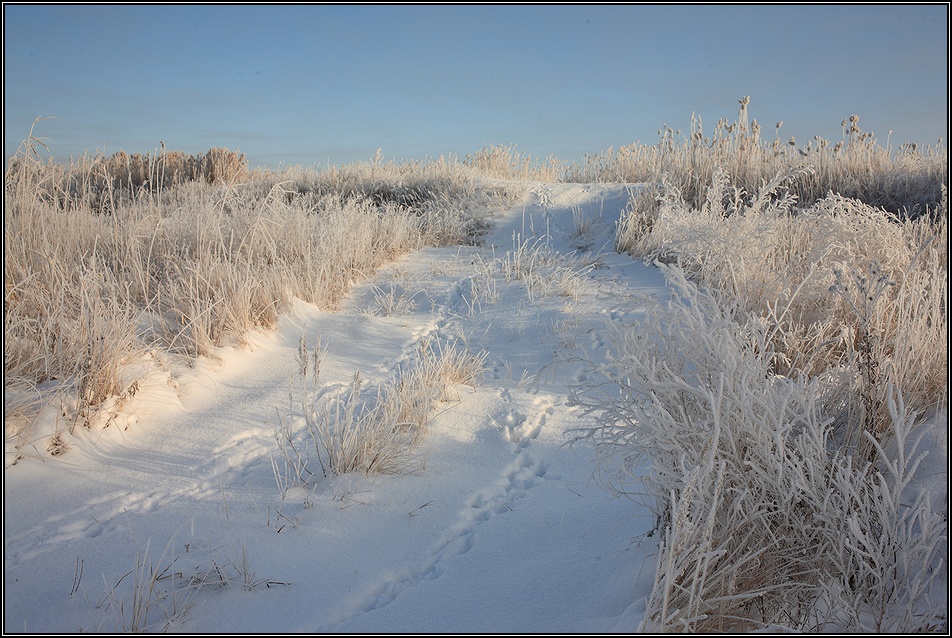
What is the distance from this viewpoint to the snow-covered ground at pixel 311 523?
6.23 feet

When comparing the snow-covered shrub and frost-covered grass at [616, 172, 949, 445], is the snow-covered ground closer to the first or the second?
the snow-covered shrub

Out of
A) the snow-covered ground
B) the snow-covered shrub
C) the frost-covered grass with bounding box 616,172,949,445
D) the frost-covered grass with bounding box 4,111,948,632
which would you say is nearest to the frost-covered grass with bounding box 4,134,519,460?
the frost-covered grass with bounding box 4,111,948,632

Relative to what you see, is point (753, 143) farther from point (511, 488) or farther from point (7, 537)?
point (7, 537)

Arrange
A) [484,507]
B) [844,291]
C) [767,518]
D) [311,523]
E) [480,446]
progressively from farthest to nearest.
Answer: [480,446] < [484,507] < [311,523] < [844,291] < [767,518]

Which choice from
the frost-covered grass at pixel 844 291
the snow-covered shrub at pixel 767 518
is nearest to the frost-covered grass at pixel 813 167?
the frost-covered grass at pixel 844 291

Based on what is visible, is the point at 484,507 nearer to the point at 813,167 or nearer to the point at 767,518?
the point at 767,518

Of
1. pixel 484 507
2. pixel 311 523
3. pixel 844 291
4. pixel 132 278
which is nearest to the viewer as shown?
pixel 844 291

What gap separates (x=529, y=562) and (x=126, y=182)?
1354 centimetres

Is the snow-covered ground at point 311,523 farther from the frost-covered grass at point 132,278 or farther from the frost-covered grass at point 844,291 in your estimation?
the frost-covered grass at point 844,291

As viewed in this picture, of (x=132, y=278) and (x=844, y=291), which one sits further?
(x=132, y=278)

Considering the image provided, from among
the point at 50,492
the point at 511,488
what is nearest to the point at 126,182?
the point at 50,492

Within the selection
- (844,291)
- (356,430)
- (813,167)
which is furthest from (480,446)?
(813,167)

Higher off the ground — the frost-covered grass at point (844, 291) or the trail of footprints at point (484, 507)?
the frost-covered grass at point (844, 291)

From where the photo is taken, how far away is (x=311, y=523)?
7.96ft
